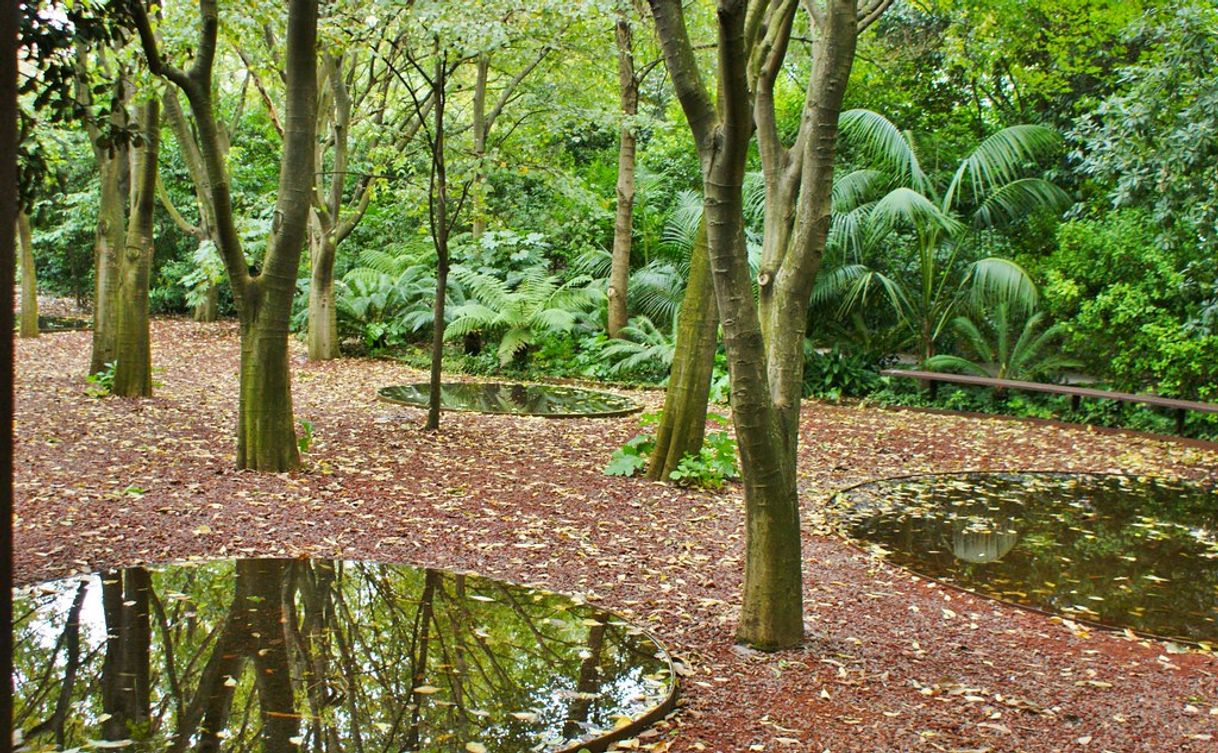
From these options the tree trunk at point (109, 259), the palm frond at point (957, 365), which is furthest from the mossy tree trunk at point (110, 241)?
the palm frond at point (957, 365)

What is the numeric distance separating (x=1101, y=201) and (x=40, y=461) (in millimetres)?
12451

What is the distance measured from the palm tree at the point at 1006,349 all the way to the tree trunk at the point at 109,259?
32.5 feet

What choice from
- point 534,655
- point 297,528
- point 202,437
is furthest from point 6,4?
point 202,437

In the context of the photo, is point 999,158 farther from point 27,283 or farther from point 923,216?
point 27,283

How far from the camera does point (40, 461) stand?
6.74 m

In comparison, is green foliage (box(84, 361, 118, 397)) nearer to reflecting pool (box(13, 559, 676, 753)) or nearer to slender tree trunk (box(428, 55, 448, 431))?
slender tree trunk (box(428, 55, 448, 431))

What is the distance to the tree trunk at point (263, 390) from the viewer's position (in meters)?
6.80

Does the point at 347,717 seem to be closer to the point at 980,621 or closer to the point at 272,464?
Answer: the point at 980,621

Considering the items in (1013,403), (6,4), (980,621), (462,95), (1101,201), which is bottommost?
(980,621)

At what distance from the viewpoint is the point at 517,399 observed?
1174 cm

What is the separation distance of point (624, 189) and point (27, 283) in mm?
9565

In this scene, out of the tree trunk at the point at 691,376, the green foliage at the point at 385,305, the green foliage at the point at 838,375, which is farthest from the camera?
the green foliage at the point at 385,305

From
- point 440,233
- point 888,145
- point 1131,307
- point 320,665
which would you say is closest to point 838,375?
point 888,145

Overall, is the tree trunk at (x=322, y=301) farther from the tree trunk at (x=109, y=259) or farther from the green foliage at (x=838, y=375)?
the green foliage at (x=838, y=375)
